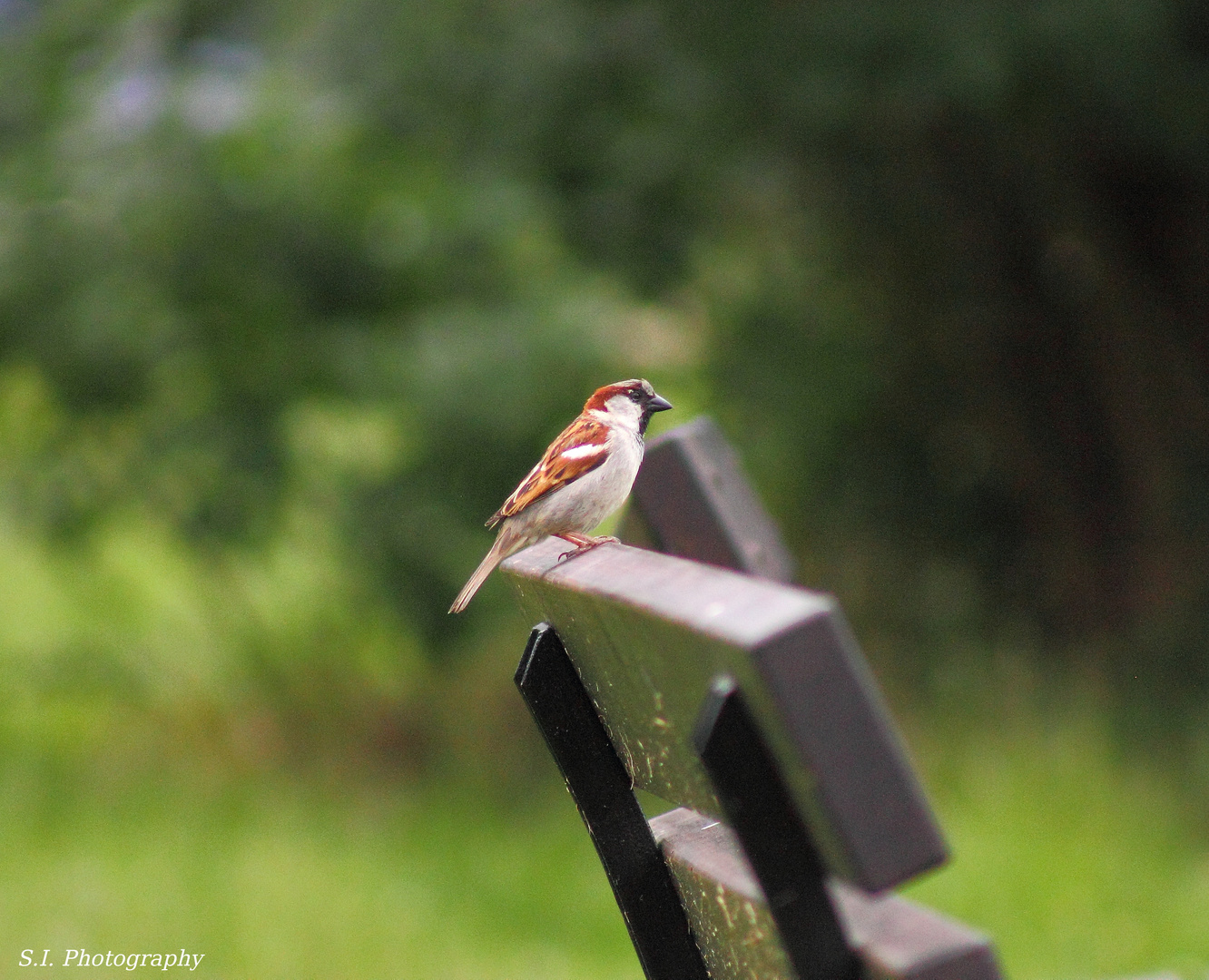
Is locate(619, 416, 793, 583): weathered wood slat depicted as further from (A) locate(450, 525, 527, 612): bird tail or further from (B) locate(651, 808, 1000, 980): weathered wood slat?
(B) locate(651, 808, 1000, 980): weathered wood slat

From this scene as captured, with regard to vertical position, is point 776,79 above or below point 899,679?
above

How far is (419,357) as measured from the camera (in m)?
4.84

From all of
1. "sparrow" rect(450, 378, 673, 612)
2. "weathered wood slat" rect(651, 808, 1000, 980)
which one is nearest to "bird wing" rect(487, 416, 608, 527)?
"sparrow" rect(450, 378, 673, 612)

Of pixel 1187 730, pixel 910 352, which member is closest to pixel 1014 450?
pixel 910 352

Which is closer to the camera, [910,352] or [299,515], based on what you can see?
[299,515]

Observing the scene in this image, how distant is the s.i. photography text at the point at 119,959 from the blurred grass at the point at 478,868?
0.04m

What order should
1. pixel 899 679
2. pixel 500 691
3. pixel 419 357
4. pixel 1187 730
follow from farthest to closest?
pixel 899 679 → pixel 500 691 → pixel 1187 730 → pixel 419 357

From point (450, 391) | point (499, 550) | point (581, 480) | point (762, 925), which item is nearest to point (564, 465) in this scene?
point (581, 480)

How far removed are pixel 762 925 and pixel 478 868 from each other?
3.94m

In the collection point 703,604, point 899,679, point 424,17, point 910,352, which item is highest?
point 424,17

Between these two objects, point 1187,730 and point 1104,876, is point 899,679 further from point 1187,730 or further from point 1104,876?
point 1104,876

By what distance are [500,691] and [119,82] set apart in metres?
2.82

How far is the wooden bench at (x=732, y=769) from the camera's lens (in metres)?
0.84

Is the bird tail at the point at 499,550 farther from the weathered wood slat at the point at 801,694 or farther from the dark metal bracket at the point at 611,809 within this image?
the weathered wood slat at the point at 801,694
